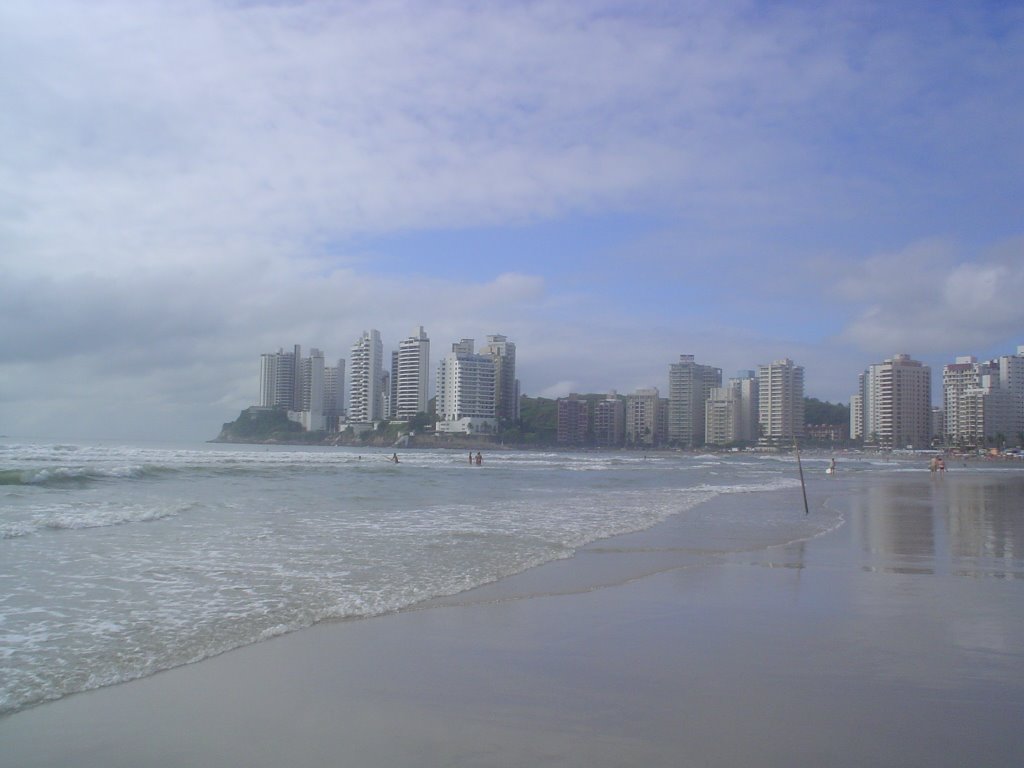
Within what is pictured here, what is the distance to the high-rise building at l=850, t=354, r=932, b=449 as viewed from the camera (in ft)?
451

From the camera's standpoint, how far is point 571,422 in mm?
163125

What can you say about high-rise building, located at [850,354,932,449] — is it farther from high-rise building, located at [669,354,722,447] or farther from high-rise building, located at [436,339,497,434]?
high-rise building, located at [436,339,497,434]

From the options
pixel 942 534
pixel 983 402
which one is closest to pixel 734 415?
pixel 983 402

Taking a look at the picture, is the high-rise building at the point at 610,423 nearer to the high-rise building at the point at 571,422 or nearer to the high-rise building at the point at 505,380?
the high-rise building at the point at 571,422

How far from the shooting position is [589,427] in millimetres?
167750

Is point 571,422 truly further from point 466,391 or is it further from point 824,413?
point 824,413

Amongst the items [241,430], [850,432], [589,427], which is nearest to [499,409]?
[589,427]

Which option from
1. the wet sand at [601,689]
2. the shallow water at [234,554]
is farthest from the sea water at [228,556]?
the wet sand at [601,689]

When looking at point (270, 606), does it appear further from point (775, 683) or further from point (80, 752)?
point (775, 683)

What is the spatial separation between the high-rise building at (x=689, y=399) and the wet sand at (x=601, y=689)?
159m

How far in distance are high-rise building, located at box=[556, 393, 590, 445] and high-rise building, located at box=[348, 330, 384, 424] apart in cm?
3936

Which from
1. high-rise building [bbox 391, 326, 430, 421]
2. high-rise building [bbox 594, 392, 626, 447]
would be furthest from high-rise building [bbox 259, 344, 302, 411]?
high-rise building [bbox 594, 392, 626, 447]

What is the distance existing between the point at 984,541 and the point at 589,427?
504ft

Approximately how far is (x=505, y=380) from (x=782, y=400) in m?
56.0
